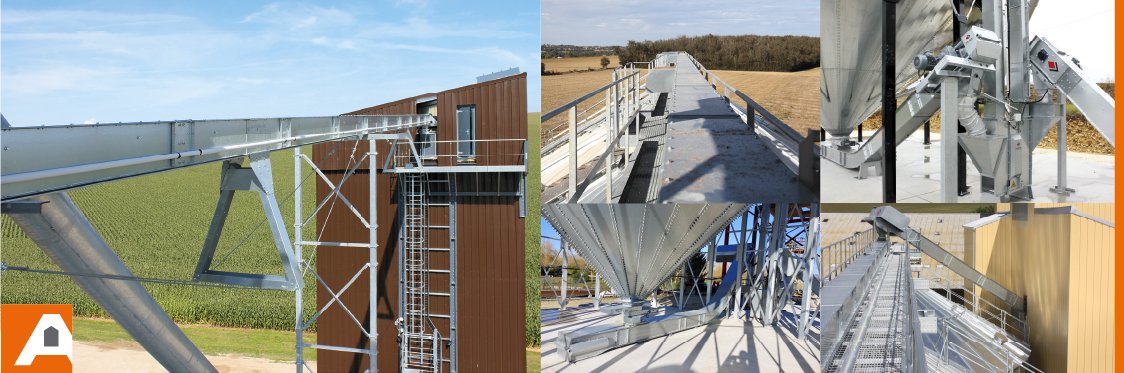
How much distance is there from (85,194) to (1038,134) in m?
25.8

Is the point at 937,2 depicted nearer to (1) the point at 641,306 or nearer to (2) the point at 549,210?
(2) the point at 549,210

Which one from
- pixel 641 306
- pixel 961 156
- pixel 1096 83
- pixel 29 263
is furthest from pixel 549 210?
pixel 29 263

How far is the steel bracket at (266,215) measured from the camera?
16.1 ft

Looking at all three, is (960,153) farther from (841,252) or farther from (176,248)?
(176,248)

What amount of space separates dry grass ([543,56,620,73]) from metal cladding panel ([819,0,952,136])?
0.83 metres

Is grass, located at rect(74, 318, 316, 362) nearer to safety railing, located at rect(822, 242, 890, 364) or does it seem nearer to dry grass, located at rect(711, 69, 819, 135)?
safety railing, located at rect(822, 242, 890, 364)

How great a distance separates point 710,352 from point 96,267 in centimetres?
340

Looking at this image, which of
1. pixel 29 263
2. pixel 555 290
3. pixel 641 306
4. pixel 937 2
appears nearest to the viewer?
pixel 937 2

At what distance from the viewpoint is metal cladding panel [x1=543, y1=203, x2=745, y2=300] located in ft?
13.2

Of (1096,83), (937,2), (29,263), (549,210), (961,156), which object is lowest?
(29,263)

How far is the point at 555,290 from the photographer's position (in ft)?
16.5

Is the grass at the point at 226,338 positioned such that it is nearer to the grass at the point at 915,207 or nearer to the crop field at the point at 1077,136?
the grass at the point at 915,207

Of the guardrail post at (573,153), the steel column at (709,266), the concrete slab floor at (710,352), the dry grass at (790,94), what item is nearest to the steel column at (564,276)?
the concrete slab floor at (710,352)

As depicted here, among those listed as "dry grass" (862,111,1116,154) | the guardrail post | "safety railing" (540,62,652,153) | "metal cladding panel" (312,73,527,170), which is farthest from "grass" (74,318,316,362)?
"dry grass" (862,111,1116,154)
